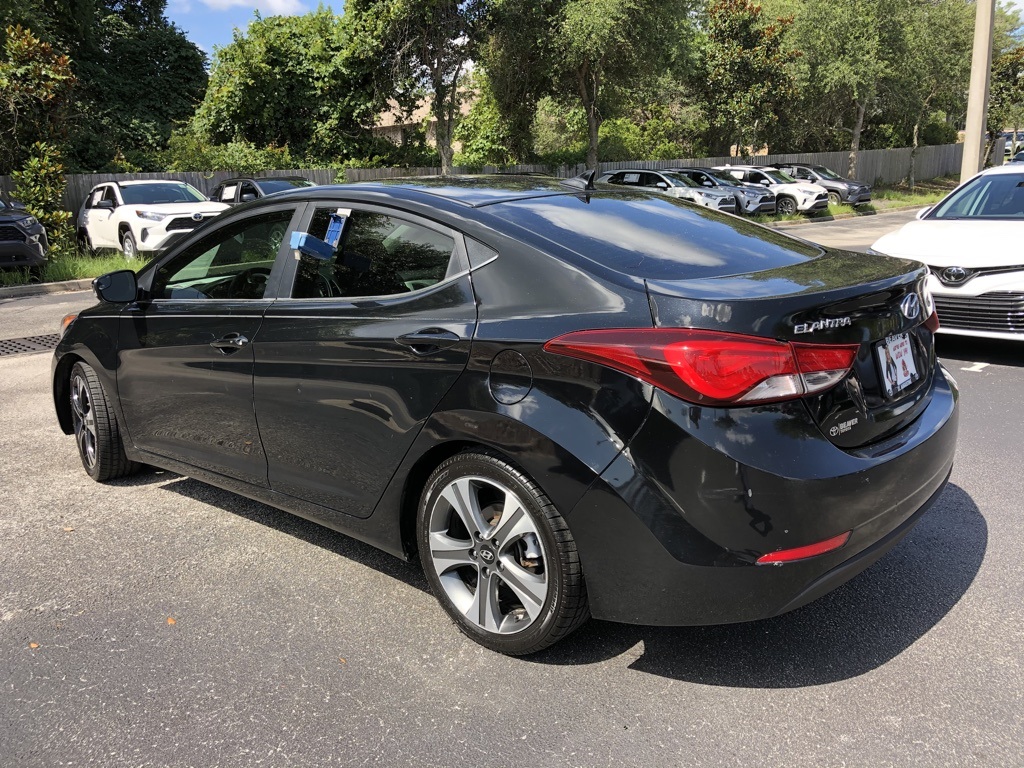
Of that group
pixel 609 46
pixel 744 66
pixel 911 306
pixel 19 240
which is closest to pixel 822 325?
pixel 911 306

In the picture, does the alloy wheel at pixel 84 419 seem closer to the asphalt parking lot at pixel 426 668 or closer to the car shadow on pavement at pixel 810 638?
the asphalt parking lot at pixel 426 668

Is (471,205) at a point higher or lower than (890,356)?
higher

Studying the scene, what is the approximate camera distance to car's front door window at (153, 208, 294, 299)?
3822 mm

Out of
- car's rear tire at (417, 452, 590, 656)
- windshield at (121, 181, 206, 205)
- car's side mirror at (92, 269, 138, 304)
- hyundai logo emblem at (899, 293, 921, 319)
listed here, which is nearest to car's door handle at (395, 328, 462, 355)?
car's rear tire at (417, 452, 590, 656)

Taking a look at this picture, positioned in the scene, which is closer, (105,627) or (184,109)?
(105,627)

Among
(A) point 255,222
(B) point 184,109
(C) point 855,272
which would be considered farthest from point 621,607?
(B) point 184,109

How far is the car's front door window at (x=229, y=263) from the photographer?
3822 mm

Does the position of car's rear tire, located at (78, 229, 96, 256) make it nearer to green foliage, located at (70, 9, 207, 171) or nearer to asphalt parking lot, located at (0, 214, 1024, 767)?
green foliage, located at (70, 9, 207, 171)

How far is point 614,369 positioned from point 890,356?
3.40ft

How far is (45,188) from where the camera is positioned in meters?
15.9

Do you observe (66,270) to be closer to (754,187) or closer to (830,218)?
(754,187)

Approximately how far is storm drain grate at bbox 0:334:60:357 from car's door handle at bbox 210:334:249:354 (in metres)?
6.13

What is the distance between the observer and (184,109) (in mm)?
30922

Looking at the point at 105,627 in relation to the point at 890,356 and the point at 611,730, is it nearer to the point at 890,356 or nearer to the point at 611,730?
the point at 611,730
